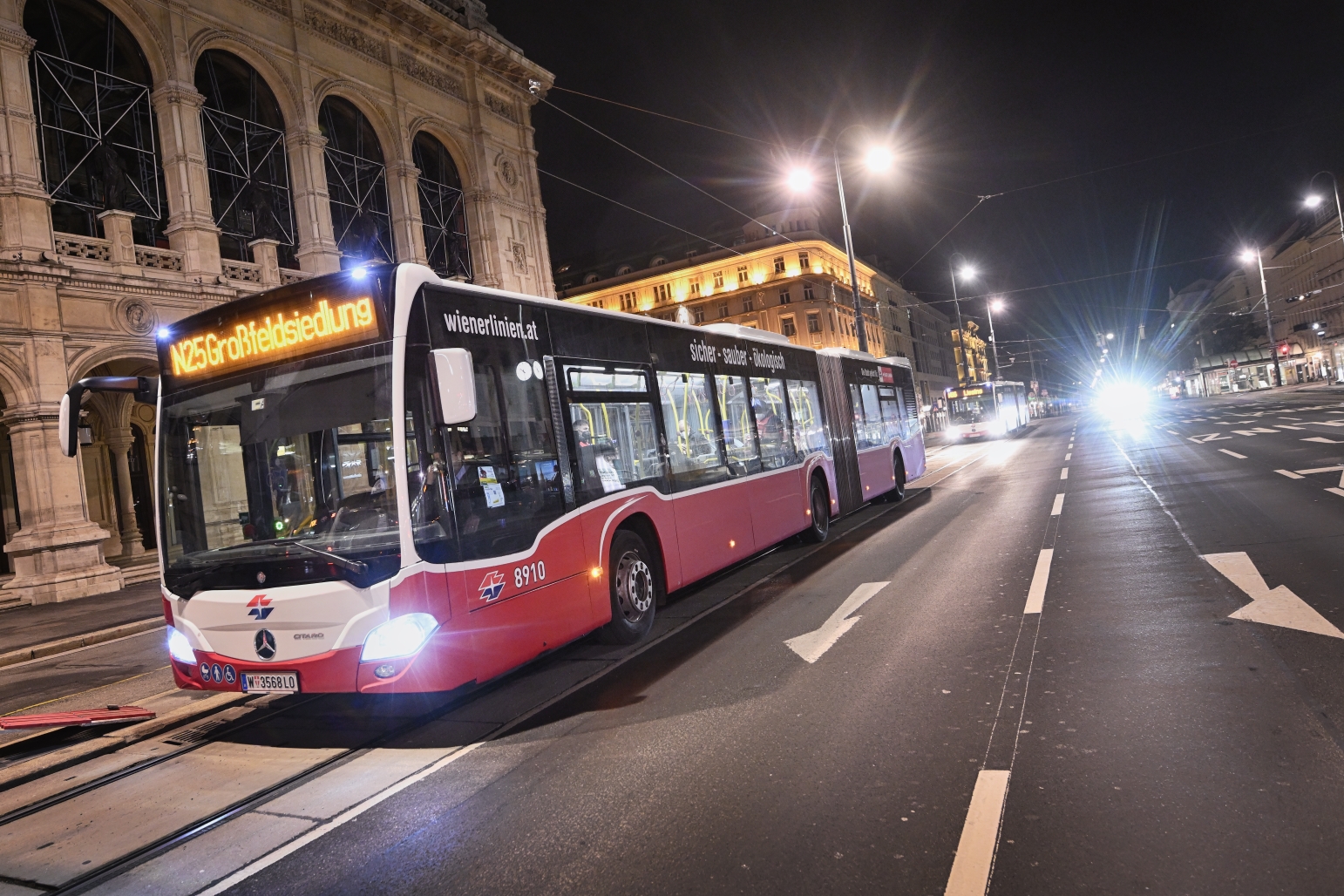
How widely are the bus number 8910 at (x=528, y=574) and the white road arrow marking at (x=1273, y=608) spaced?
4.97 m

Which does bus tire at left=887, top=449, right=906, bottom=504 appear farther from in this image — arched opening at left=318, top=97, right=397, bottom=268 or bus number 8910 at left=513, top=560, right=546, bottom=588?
arched opening at left=318, top=97, right=397, bottom=268

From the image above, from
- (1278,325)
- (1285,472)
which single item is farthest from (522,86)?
(1278,325)

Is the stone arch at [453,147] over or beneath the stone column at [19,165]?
over

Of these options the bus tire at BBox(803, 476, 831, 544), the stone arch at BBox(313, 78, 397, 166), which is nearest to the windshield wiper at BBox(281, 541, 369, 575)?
the bus tire at BBox(803, 476, 831, 544)

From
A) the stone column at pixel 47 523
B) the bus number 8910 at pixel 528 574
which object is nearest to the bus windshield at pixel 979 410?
the stone column at pixel 47 523

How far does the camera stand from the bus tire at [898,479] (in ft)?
56.0

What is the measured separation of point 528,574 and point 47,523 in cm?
1478

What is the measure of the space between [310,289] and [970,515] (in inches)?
424

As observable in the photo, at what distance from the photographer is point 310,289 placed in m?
5.66

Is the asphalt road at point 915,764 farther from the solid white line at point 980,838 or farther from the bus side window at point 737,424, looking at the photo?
the bus side window at point 737,424

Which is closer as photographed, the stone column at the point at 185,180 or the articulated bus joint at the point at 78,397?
the articulated bus joint at the point at 78,397

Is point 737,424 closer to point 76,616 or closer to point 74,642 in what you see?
point 74,642

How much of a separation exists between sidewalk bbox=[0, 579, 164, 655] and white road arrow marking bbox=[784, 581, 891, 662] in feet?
33.6

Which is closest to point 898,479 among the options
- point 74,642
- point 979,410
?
point 74,642
